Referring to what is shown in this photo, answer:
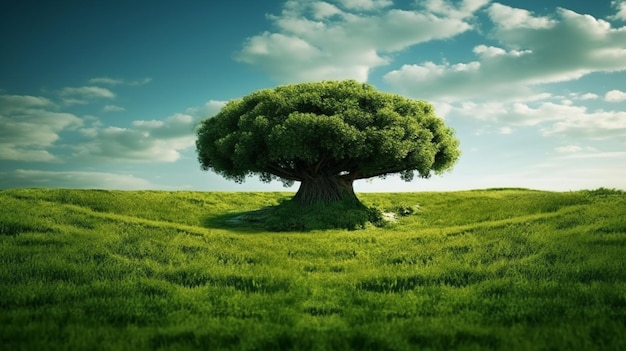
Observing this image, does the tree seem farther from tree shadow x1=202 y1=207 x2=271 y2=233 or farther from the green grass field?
the green grass field

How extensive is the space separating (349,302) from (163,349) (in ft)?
15.3

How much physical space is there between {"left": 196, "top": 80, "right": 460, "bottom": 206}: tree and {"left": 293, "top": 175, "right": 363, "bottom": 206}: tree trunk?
0.23 ft

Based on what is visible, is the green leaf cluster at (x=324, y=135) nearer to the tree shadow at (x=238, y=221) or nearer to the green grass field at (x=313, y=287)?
the tree shadow at (x=238, y=221)

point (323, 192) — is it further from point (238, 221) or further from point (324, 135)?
point (238, 221)

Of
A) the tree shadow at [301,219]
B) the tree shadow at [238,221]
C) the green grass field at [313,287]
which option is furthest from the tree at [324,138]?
the green grass field at [313,287]

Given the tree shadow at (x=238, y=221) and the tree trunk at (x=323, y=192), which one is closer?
the tree shadow at (x=238, y=221)

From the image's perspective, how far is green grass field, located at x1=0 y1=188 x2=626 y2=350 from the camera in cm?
804

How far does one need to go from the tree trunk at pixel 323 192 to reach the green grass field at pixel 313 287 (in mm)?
10206

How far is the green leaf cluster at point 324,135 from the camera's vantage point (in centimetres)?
3022

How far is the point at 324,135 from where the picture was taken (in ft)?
99.7

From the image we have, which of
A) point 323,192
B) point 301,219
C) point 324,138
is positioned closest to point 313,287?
point 301,219

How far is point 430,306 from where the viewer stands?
1023 cm

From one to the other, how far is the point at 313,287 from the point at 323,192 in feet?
70.4

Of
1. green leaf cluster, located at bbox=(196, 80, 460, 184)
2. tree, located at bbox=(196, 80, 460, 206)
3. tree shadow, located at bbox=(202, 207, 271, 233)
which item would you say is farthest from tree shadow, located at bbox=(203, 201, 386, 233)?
green leaf cluster, located at bbox=(196, 80, 460, 184)
